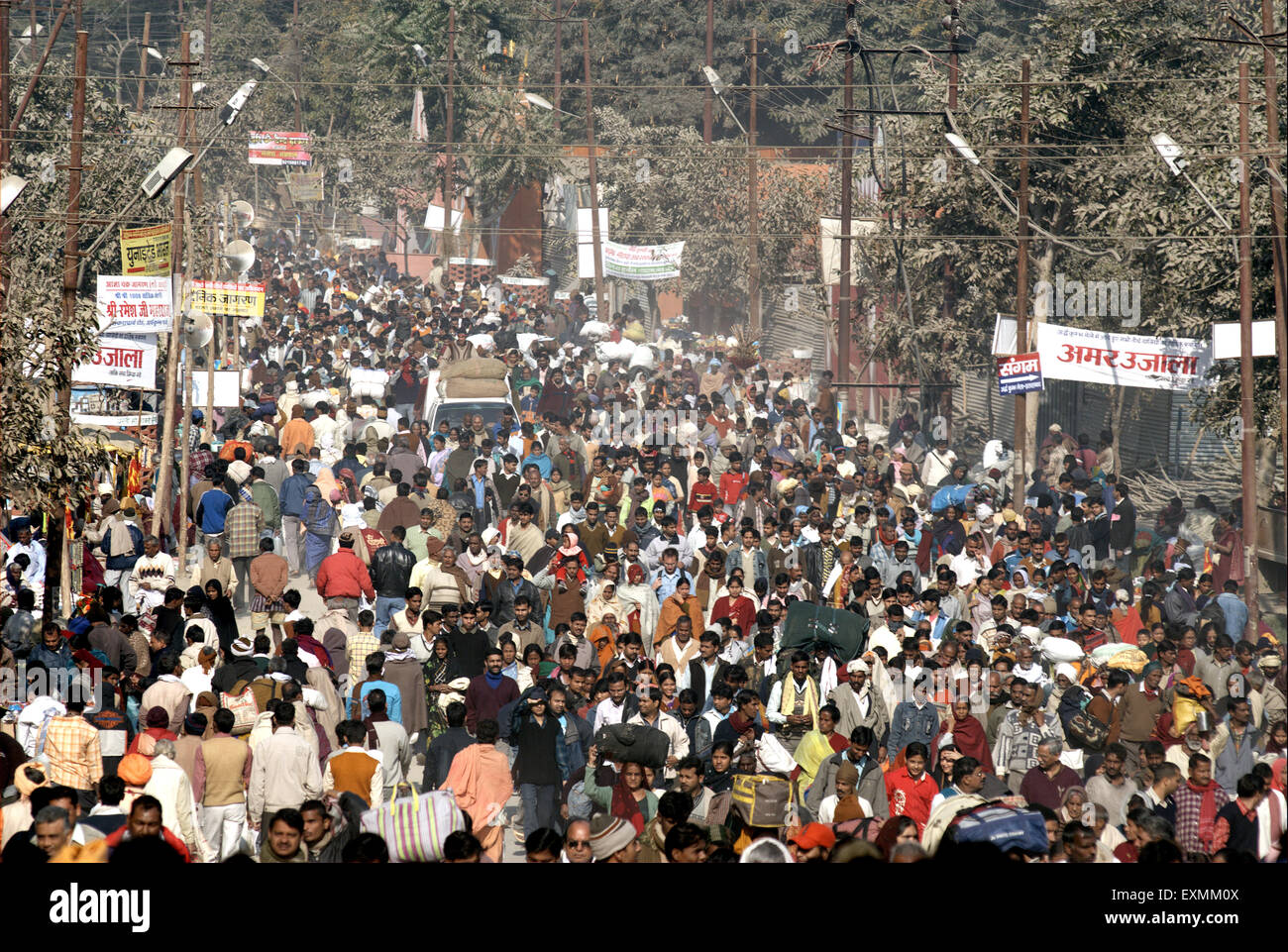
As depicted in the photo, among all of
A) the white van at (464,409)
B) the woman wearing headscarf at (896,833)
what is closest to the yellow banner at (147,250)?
the white van at (464,409)

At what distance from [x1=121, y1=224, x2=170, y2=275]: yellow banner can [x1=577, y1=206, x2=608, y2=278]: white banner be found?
2319 centimetres

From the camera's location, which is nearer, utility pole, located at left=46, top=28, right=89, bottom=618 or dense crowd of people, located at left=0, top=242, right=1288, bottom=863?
dense crowd of people, located at left=0, top=242, right=1288, bottom=863

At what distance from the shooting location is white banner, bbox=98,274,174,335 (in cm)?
1861

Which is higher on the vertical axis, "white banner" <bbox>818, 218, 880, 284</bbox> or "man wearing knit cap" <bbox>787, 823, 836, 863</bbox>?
"white banner" <bbox>818, 218, 880, 284</bbox>

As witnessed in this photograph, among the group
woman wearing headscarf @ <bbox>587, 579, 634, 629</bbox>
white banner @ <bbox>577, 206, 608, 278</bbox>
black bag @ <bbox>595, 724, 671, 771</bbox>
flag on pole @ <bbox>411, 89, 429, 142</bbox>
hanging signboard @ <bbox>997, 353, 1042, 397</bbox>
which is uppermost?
flag on pole @ <bbox>411, 89, 429, 142</bbox>

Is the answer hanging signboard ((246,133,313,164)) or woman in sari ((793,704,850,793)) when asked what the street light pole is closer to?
woman in sari ((793,704,850,793))

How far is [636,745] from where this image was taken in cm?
1004

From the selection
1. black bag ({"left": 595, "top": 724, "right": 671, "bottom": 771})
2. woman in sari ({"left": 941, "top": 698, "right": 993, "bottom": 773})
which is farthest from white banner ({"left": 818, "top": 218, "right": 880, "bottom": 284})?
black bag ({"left": 595, "top": 724, "right": 671, "bottom": 771})

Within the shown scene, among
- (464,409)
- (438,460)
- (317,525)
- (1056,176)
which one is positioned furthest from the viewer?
(1056,176)

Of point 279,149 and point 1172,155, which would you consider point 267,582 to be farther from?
point 279,149

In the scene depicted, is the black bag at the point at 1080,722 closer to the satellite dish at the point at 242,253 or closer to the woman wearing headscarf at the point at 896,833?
the woman wearing headscarf at the point at 896,833

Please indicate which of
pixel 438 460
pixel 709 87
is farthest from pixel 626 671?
pixel 709 87

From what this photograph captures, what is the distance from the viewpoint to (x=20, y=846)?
699 cm

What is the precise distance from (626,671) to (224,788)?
2.69 meters
